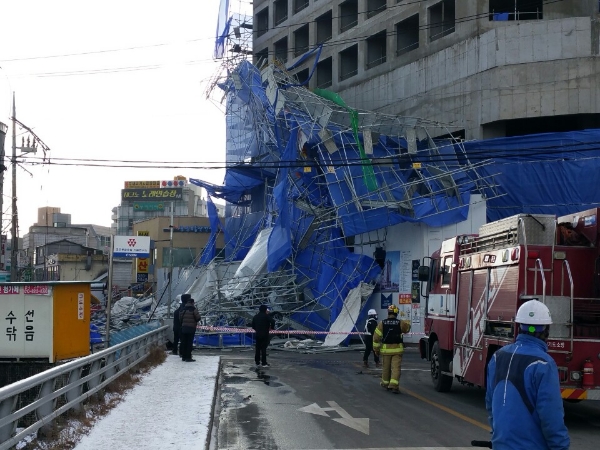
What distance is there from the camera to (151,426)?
10.5 m

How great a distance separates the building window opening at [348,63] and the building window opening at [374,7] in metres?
2.67

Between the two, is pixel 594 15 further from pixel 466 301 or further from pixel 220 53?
pixel 466 301

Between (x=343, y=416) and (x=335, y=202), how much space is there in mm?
20437

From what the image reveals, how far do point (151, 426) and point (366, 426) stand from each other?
A: 3073 mm

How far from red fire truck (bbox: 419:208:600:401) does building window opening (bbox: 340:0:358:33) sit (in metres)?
37.2

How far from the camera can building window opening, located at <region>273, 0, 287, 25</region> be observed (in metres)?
57.5

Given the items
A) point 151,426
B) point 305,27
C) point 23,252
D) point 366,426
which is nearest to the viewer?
point 151,426

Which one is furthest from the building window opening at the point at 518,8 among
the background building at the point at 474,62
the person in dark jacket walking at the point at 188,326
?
the person in dark jacket walking at the point at 188,326

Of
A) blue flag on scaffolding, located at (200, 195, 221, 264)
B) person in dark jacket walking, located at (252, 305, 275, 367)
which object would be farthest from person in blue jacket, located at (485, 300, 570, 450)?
blue flag on scaffolding, located at (200, 195, 221, 264)

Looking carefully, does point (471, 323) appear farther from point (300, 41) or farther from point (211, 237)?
point (300, 41)

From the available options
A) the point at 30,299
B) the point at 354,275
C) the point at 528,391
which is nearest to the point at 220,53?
the point at 354,275

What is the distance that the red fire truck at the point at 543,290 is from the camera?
11.1 meters

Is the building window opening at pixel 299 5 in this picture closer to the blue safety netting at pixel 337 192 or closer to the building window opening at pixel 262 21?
the building window opening at pixel 262 21

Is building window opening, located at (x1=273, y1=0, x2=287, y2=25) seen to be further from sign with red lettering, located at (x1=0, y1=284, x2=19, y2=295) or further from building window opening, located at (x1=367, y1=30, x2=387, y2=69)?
sign with red lettering, located at (x1=0, y1=284, x2=19, y2=295)
